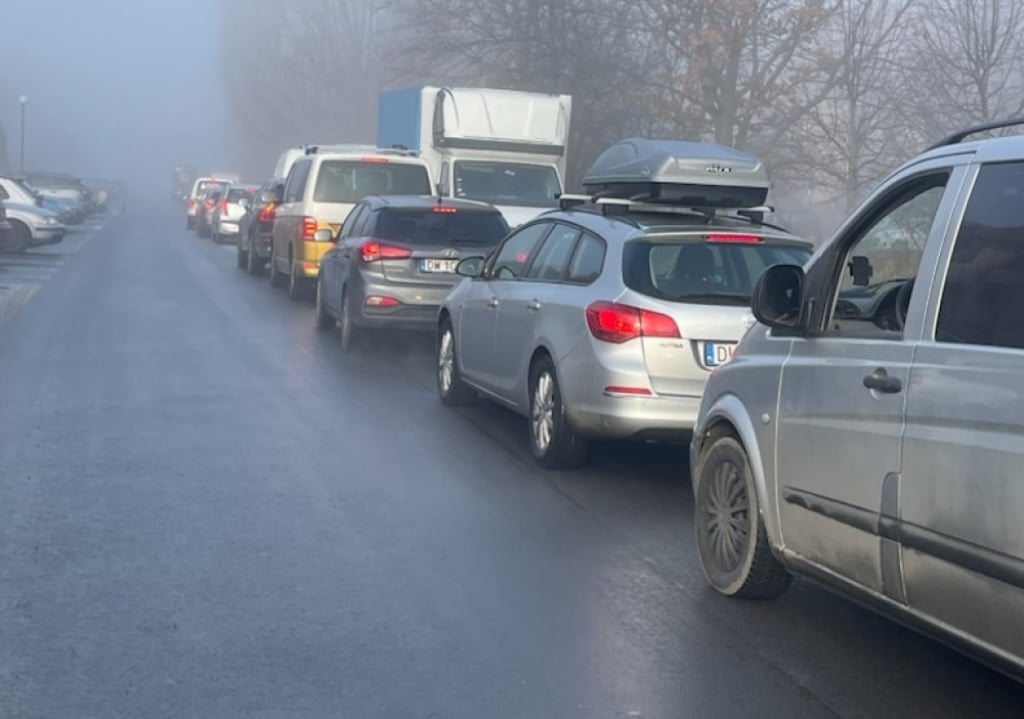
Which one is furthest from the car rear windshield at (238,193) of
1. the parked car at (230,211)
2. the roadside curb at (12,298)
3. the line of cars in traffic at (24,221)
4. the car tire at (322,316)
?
the car tire at (322,316)

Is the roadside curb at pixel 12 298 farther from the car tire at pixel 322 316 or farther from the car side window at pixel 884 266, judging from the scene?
the car side window at pixel 884 266

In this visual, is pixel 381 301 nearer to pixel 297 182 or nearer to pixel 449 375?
pixel 449 375

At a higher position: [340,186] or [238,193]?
[340,186]

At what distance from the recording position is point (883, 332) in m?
5.46

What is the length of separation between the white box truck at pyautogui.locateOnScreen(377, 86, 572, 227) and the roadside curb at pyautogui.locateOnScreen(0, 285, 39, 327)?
6414 millimetres

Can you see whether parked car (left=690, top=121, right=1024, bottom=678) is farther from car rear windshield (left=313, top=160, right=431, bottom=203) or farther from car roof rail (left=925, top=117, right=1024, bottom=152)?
car rear windshield (left=313, top=160, right=431, bottom=203)

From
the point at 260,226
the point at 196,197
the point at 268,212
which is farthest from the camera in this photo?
the point at 196,197

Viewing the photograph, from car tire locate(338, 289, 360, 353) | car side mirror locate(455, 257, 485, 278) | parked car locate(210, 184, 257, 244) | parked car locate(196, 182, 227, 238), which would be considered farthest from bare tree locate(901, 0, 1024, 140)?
parked car locate(196, 182, 227, 238)

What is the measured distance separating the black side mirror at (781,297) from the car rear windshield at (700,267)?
2.63 meters

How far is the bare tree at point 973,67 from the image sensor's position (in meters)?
22.2

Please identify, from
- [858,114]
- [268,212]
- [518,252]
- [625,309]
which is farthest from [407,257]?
[858,114]

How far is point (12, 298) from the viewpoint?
2078 centimetres

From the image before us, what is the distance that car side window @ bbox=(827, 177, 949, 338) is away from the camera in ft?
17.8

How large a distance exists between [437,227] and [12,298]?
844cm
